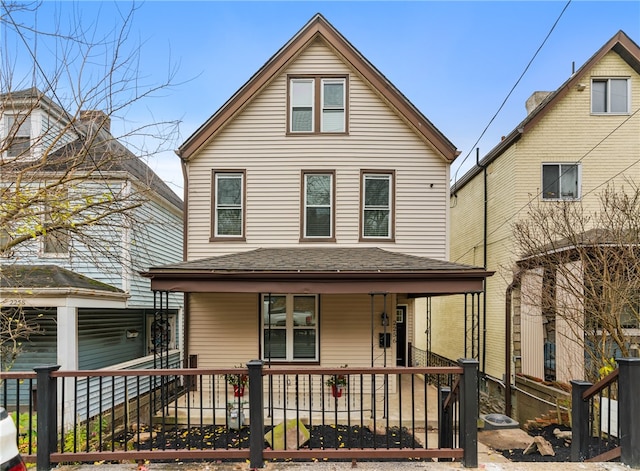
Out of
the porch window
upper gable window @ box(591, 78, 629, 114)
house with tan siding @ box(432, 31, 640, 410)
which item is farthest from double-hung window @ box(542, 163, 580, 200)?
the porch window

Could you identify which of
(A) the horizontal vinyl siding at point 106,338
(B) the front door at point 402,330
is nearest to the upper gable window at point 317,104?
(B) the front door at point 402,330

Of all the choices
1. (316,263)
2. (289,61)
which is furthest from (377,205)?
(289,61)

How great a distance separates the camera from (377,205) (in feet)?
30.9

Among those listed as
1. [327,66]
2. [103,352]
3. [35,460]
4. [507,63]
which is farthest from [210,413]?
[507,63]

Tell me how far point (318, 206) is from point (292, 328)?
2.96 meters

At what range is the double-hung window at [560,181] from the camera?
10.6 metres

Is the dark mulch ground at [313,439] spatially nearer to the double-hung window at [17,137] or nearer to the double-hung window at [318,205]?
the double-hung window at [318,205]

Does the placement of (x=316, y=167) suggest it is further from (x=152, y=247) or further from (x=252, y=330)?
(x=152, y=247)

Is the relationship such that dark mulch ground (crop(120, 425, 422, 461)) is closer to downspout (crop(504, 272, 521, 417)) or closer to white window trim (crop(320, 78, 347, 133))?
downspout (crop(504, 272, 521, 417))

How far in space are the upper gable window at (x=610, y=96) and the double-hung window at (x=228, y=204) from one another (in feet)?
32.9

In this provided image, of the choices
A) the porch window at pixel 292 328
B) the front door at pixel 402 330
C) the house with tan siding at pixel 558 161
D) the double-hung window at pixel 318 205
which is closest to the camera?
the porch window at pixel 292 328

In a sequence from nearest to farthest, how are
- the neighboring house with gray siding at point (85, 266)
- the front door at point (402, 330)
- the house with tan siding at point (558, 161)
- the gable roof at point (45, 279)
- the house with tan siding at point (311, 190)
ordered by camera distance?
the neighboring house with gray siding at point (85, 266) → the gable roof at point (45, 279) → the house with tan siding at point (311, 190) → the house with tan siding at point (558, 161) → the front door at point (402, 330)

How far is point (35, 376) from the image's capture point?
404 cm

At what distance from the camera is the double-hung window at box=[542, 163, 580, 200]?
10.6 m
